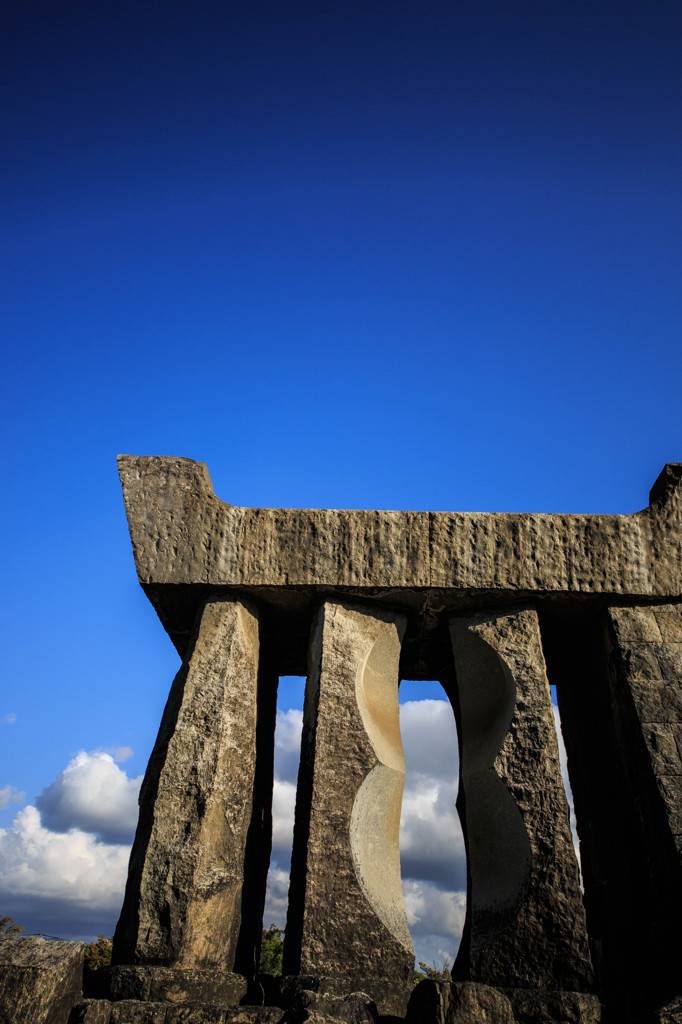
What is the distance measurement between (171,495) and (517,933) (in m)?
3.76

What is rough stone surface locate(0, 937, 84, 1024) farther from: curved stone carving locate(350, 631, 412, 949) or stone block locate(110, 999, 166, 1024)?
curved stone carving locate(350, 631, 412, 949)

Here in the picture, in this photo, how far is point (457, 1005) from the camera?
362 cm

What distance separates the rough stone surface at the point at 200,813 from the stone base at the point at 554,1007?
1.74 meters

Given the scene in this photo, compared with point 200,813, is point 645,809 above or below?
above

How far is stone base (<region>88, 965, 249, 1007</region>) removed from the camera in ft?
14.1

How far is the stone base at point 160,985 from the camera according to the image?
4.29 meters

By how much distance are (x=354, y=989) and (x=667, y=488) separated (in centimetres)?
412

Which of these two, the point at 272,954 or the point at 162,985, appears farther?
the point at 272,954

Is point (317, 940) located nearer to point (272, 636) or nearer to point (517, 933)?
point (517, 933)

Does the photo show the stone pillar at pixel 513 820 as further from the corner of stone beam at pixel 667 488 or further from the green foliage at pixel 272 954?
the green foliage at pixel 272 954

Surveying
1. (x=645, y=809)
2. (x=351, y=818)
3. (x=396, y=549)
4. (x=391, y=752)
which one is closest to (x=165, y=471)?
(x=396, y=549)

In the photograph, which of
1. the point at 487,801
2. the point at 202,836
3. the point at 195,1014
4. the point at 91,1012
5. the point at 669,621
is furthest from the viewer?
the point at 669,621

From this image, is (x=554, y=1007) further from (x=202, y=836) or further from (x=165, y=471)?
(x=165, y=471)

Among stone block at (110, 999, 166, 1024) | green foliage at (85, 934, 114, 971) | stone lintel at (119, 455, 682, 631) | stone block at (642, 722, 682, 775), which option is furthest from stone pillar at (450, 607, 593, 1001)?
green foliage at (85, 934, 114, 971)
